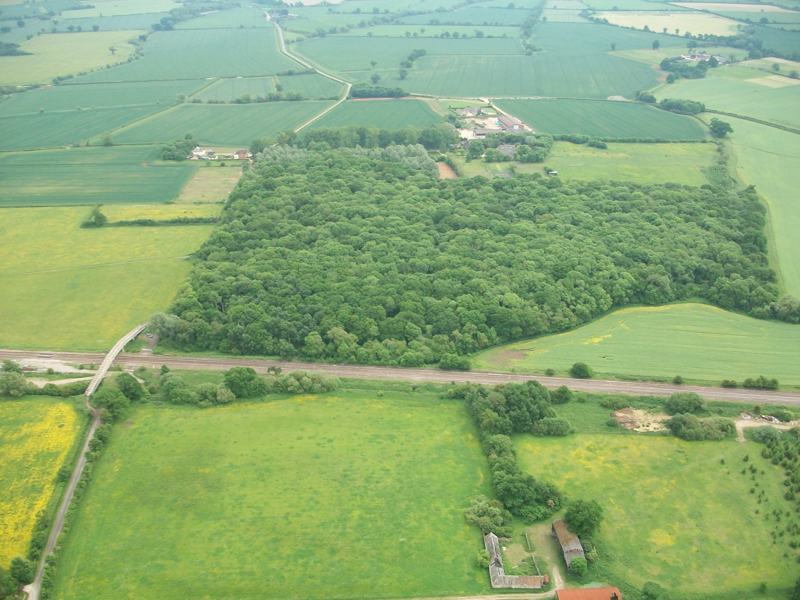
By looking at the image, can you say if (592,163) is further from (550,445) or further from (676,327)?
(550,445)

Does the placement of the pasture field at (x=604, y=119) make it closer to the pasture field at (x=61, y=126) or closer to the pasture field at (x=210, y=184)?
the pasture field at (x=210, y=184)

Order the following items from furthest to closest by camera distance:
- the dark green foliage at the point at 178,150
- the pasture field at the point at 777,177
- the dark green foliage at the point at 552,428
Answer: the dark green foliage at the point at 178,150
the pasture field at the point at 777,177
the dark green foliage at the point at 552,428

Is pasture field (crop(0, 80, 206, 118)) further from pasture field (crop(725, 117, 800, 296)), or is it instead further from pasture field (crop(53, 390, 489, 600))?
pasture field (crop(725, 117, 800, 296))

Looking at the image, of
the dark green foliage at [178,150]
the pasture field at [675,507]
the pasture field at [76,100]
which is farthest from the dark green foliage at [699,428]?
the pasture field at [76,100]

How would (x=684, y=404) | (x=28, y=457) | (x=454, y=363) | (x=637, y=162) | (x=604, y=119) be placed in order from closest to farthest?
(x=28, y=457) → (x=684, y=404) → (x=454, y=363) → (x=637, y=162) → (x=604, y=119)

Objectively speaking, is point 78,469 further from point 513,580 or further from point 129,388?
point 513,580

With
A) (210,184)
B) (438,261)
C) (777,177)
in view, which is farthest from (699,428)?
(210,184)

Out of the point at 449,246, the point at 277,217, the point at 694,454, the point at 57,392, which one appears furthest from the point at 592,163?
the point at 57,392

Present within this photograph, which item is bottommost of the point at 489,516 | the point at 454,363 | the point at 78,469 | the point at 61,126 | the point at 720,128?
the point at 78,469
